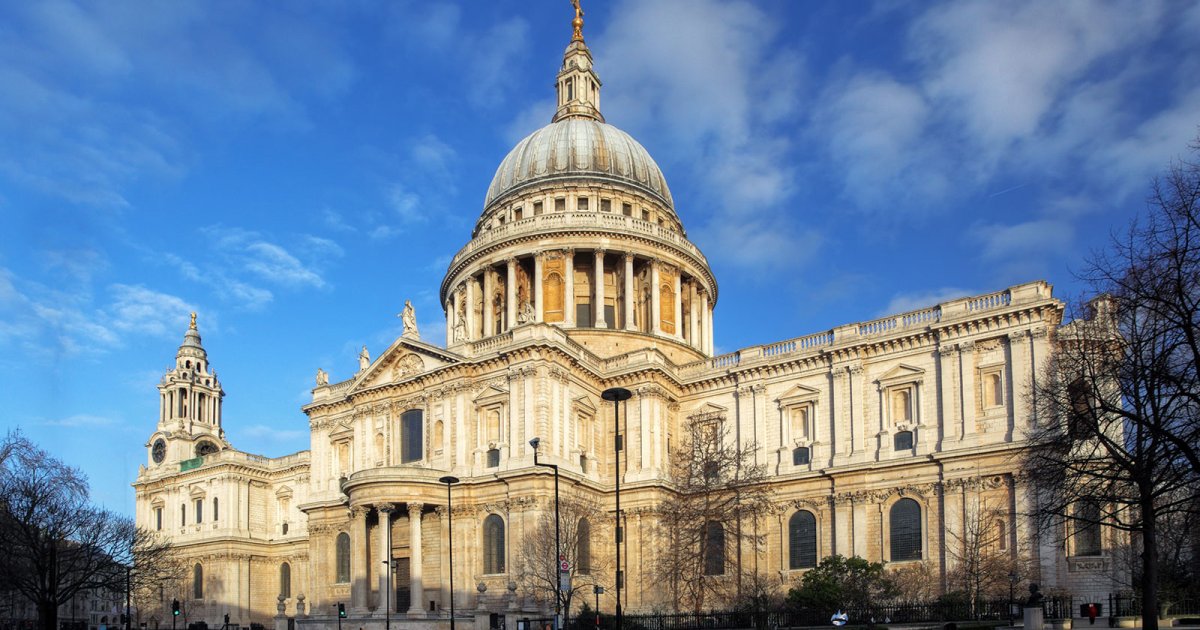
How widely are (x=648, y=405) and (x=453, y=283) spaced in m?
23.8

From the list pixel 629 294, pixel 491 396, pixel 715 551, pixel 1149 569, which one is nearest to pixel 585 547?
pixel 715 551

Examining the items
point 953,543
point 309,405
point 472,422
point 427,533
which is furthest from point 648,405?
point 309,405

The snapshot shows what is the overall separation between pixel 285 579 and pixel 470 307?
88.4 ft

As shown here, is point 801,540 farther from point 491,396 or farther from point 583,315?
point 583,315

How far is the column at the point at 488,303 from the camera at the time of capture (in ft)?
222

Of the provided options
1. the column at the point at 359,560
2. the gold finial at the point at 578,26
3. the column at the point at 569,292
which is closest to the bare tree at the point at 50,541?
the column at the point at 359,560

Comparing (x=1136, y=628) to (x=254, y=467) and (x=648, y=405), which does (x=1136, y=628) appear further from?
(x=254, y=467)

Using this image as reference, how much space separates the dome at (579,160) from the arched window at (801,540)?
99.4ft

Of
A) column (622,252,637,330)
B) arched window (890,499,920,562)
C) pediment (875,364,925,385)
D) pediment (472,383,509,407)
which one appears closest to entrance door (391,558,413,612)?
pediment (472,383,509,407)

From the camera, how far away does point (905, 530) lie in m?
48.8

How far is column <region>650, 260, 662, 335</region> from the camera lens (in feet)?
216

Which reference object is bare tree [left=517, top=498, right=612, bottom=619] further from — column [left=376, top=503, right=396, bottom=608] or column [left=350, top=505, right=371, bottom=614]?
column [left=350, top=505, right=371, bottom=614]

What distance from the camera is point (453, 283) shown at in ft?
240

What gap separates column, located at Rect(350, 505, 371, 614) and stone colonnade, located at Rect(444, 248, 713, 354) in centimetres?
1771
